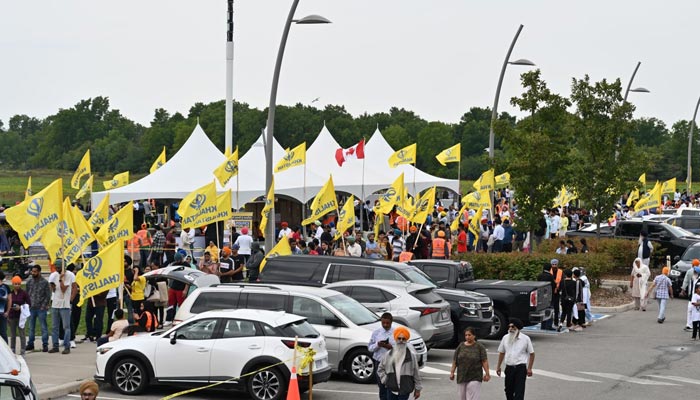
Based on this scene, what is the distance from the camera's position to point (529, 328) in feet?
80.3

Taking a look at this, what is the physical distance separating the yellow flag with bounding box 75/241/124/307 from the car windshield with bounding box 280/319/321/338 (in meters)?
4.53

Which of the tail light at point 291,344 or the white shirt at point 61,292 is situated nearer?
the tail light at point 291,344

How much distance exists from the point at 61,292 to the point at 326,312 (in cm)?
496

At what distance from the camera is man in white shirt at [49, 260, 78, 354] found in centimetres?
1916

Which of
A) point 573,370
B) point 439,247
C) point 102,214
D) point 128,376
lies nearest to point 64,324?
point 128,376

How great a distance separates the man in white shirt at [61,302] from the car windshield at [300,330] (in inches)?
210

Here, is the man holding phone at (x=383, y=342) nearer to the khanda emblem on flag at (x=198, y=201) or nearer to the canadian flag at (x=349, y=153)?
the khanda emblem on flag at (x=198, y=201)

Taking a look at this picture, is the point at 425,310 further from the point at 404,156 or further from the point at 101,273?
the point at 404,156

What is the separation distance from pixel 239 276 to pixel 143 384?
1230cm

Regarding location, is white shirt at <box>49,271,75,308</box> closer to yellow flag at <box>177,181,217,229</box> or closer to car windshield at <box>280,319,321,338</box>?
car windshield at <box>280,319,321,338</box>

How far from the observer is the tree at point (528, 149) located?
30.9 metres

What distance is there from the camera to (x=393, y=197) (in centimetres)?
3550

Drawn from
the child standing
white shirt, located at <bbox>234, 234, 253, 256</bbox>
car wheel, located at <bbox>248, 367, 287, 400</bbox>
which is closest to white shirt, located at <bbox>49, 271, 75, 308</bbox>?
car wheel, located at <bbox>248, 367, 287, 400</bbox>

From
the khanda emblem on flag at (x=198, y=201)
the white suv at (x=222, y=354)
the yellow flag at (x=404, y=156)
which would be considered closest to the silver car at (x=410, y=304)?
the white suv at (x=222, y=354)
